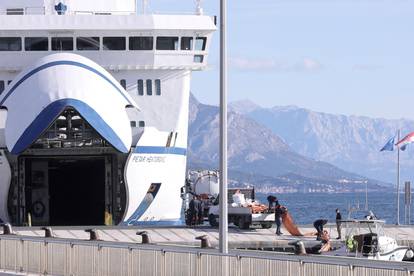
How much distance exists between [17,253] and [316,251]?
11.8 meters

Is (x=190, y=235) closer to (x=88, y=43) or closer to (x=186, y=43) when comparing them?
(x=186, y=43)

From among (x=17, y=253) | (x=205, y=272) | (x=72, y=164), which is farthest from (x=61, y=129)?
(x=205, y=272)

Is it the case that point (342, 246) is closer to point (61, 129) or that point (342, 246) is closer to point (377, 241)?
point (377, 241)

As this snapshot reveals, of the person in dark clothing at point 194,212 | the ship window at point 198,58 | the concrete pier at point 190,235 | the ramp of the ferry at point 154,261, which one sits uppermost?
the ship window at point 198,58

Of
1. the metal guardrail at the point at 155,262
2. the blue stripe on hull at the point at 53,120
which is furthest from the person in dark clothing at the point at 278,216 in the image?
the metal guardrail at the point at 155,262

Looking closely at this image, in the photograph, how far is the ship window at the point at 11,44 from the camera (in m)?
57.3

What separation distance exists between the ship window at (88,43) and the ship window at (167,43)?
2853 millimetres

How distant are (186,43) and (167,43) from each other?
0.97 meters

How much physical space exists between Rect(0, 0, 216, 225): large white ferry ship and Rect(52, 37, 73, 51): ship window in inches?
1.8

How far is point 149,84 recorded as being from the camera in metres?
58.0

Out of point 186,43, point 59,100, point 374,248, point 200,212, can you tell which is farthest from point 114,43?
point 374,248

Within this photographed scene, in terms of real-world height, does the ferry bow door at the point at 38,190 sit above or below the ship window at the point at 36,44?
below

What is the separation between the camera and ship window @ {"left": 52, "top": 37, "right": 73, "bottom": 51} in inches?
2267

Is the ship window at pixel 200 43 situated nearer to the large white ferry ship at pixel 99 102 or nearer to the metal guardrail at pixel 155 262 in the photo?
the large white ferry ship at pixel 99 102
